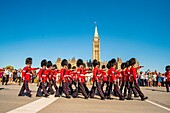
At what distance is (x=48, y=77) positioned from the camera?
504 inches

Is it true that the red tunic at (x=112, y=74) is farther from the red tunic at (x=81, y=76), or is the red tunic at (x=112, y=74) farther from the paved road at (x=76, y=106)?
A: the paved road at (x=76, y=106)

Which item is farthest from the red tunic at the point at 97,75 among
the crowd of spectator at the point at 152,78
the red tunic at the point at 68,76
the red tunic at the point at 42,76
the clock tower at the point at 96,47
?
the clock tower at the point at 96,47

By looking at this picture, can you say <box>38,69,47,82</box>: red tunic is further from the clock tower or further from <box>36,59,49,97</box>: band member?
the clock tower

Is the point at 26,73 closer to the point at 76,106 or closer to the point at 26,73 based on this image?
the point at 26,73

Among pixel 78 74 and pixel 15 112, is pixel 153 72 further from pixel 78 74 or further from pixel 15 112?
pixel 15 112

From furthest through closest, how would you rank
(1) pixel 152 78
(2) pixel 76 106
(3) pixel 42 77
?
1. (1) pixel 152 78
2. (3) pixel 42 77
3. (2) pixel 76 106

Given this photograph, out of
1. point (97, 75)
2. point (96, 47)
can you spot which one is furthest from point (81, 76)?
point (96, 47)

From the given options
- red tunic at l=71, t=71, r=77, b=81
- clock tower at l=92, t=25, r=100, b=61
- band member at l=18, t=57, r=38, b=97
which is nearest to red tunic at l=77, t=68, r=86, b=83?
red tunic at l=71, t=71, r=77, b=81

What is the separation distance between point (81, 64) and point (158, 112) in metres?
6.00

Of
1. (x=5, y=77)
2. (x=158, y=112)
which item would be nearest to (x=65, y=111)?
(x=158, y=112)

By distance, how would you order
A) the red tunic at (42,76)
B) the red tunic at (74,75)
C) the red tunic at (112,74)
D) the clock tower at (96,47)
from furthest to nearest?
the clock tower at (96,47)
the red tunic at (74,75)
the red tunic at (42,76)
the red tunic at (112,74)

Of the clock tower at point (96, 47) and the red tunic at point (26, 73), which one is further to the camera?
the clock tower at point (96, 47)

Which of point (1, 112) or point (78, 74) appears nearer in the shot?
point (1, 112)

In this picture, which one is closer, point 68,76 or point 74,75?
point 68,76
